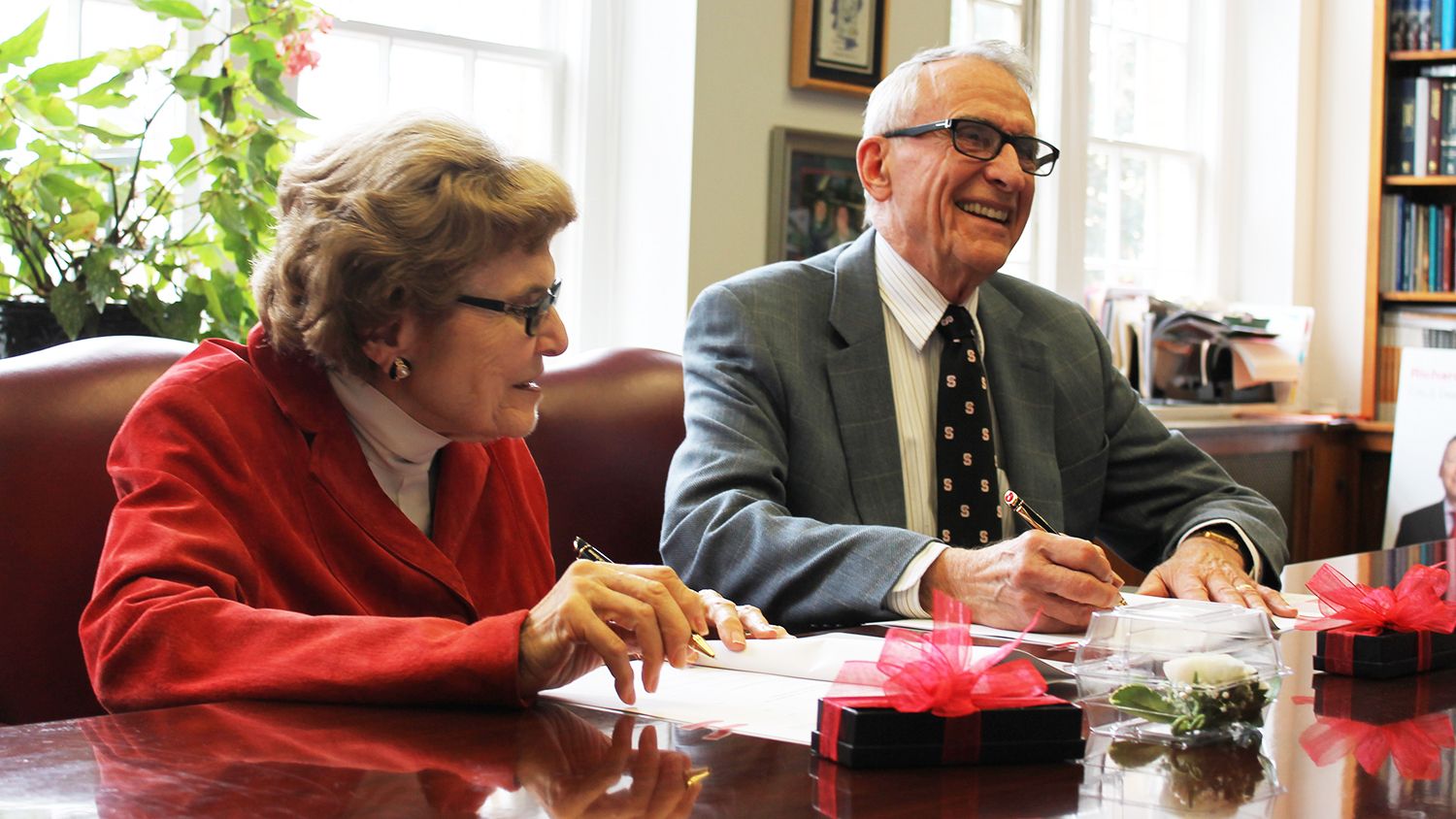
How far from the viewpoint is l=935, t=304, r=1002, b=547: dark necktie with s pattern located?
1980 millimetres

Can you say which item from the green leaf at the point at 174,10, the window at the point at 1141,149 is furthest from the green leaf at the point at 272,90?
the window at the point at 1141,149

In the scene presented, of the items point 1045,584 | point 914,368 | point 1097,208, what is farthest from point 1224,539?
point 1097,208

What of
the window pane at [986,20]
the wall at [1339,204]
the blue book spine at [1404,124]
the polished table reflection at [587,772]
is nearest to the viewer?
the polished table reflection at [587,772]

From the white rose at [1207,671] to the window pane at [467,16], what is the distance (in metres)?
2.51

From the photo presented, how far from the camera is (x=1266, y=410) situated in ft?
16.0

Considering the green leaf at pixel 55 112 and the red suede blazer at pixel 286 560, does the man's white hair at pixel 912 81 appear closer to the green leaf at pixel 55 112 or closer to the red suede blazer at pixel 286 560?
the red suede blazer at pixel 286 560

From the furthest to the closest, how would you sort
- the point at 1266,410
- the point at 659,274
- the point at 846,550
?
the point at 1266,410 → the point at 659,274 → the point at 846,550

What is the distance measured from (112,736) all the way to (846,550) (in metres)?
0.88

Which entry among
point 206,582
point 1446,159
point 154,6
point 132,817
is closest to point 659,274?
point 154,6

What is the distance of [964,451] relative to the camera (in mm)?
2010

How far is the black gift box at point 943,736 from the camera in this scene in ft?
2.91

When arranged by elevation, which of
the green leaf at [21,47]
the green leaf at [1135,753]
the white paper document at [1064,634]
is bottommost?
the white paper document at [1064,634]

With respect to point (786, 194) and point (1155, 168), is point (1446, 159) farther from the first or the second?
point (786, 194)

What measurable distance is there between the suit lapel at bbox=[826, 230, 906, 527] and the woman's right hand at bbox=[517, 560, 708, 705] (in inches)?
34.2
